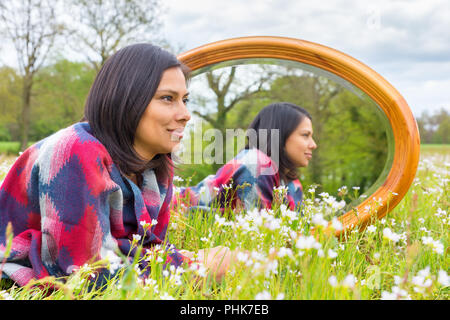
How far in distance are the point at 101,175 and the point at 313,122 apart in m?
2.42

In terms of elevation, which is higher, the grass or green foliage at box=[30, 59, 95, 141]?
green foliage at box=[30, 59, 95, 141]

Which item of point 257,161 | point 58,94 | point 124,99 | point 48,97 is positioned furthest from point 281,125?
point 48,97

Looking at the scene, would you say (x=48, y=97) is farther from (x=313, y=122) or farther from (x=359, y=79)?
(x=359, y=79)

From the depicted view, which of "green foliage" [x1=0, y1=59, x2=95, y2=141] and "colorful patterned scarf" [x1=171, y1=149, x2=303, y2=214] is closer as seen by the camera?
"colorful patterned scarf" [x1=171, y1=149, x2=303, y2=214]

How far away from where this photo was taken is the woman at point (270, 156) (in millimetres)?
3332

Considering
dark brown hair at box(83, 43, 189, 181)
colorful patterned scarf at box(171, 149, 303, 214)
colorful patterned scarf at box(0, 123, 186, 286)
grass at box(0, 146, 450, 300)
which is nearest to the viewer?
grass at box(0, 146, 450, 300)

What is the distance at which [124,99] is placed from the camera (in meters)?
2.00

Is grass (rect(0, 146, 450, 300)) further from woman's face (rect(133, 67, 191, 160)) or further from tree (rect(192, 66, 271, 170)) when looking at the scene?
tree (rect(192, 66, 271, 170))

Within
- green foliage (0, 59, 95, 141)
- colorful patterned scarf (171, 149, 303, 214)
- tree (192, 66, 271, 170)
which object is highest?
green foliage (0, 59, 95, 141)

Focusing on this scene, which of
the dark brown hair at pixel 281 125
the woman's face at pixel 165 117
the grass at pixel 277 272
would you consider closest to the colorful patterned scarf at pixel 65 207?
the grass at pixel 277 272

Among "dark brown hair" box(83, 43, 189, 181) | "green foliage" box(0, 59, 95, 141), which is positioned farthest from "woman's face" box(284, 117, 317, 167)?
"green foliage" box(0, 59, 95, 141)

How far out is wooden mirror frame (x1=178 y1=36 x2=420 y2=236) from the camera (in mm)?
2867
